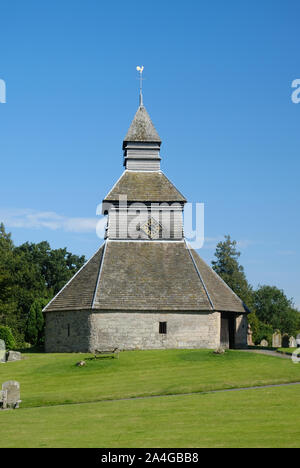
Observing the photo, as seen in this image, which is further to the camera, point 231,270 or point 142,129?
point 231,270

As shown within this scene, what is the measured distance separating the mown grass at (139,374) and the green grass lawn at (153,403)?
0.05m

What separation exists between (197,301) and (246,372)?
1223 cm

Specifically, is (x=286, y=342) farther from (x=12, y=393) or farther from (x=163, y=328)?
(x=12, y=393)

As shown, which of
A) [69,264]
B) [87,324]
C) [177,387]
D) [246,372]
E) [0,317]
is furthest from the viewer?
[69,264]

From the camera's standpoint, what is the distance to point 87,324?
136 feet

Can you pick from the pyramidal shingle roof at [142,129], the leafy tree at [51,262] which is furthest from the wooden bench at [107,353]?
the leafy tree at [51,262]

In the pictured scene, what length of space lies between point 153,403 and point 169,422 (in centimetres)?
511

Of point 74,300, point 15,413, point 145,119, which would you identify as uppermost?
point 145,119

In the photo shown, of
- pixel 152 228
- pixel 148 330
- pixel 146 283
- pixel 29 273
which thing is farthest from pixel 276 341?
pixel 29 273

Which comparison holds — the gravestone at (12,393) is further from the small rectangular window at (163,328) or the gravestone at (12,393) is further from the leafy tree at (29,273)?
the leafy tree at (29,273)

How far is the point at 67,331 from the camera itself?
43.2m

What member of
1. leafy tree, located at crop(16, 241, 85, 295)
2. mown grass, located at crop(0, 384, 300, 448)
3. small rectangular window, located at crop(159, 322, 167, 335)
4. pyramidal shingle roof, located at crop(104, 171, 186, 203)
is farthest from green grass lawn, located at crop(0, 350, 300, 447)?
leafy tree, located at crop(16, 241, 85, 295)
